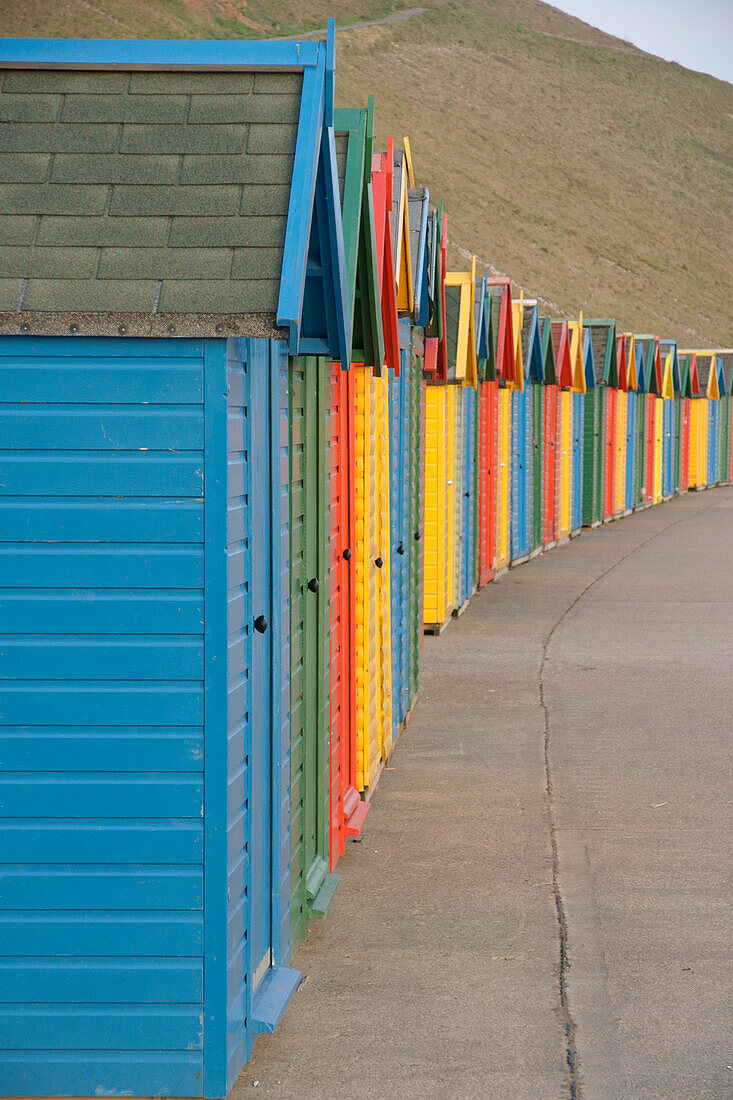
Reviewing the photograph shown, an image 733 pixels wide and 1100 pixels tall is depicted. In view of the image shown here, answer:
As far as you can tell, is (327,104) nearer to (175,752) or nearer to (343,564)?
(175,752)

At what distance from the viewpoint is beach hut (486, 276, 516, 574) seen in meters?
16.6

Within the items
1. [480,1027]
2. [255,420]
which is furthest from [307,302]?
[480,1027]

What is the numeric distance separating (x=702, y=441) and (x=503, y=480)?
65.6 ft

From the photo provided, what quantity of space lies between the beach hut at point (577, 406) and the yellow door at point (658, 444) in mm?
6841

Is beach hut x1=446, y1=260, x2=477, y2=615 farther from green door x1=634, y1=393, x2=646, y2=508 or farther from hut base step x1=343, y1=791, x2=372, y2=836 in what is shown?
green door x1=634, y1=393, x2=646, y2=508

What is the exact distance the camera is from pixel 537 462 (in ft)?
66.3

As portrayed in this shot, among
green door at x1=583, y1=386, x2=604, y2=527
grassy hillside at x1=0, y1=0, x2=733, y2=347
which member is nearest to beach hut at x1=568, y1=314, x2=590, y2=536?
green door at x1=583, y1=386, x2=604, y2=527

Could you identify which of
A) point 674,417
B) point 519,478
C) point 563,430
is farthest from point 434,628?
point 674,417

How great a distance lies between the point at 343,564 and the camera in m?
6.62

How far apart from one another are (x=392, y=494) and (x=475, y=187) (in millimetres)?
85723

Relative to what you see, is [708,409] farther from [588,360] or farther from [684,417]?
[588,360]

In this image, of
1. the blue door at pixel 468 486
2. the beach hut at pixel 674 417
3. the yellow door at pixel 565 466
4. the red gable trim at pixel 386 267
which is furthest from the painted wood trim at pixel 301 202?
the beach hut at pixel 674 417

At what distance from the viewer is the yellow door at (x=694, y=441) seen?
116 feet

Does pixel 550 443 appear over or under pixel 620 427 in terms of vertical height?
under
